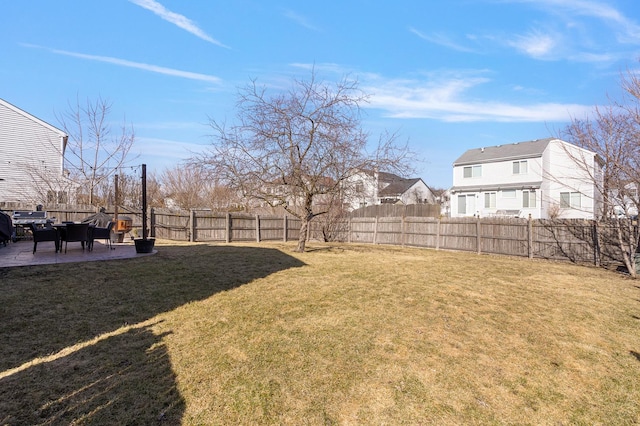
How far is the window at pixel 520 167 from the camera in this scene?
24.3 meters

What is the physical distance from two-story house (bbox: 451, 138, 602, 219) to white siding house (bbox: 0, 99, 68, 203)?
2748cm

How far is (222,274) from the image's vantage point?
7.06 meters

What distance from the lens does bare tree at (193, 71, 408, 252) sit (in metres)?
11.2

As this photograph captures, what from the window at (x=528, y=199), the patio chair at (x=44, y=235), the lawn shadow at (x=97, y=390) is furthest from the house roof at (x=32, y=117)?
the window at (x=528, y=199)

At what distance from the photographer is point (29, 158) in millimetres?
17672

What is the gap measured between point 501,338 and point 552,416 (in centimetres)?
153

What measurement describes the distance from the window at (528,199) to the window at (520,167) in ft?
5.33

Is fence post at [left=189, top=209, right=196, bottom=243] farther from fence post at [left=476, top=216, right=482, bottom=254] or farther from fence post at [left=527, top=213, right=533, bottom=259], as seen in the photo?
fence post at [left=527, top=213, right=533, bottom=259]

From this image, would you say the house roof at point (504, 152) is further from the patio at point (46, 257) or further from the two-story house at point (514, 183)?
the patio at point (46, 257)

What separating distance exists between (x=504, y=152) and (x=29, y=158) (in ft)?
102

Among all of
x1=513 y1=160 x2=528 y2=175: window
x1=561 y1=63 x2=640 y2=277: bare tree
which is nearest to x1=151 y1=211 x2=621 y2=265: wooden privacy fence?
x1=561 y1=63 x2=640 y2=277: bare tree

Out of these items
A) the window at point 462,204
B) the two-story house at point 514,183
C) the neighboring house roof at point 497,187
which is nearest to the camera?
the two-story house at point 514,183

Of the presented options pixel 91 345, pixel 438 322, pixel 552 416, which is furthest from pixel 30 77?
pixel 552 416

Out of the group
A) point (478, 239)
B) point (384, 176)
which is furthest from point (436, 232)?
point (384, 176)
